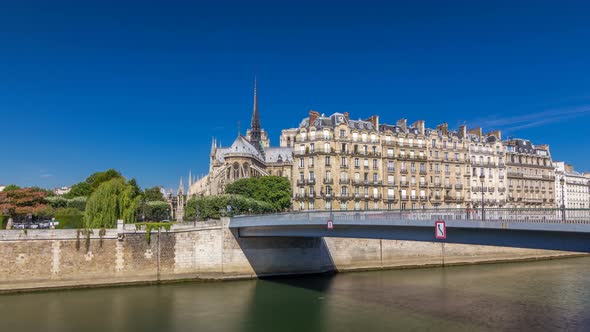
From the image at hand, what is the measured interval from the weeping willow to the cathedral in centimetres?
4253

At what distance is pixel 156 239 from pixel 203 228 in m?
3.89

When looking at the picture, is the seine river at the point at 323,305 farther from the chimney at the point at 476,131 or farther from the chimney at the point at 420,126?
the chimney at the point at 476,131

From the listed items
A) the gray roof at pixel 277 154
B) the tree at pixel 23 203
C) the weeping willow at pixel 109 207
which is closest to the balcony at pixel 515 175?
the gray roof at pixel 277 154

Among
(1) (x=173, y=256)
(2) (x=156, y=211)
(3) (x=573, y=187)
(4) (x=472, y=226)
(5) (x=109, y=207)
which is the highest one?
(3) (x=573, y=187)

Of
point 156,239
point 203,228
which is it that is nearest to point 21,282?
point 156,239

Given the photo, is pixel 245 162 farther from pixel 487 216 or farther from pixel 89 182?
pixel 487 216

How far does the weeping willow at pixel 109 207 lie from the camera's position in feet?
133

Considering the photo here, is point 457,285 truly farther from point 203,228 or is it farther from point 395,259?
point 203,228

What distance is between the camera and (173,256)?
3912 centimetres

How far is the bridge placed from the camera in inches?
778

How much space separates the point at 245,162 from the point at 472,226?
73.0 meters

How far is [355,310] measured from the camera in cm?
2883

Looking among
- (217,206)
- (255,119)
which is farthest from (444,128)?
(255,119)

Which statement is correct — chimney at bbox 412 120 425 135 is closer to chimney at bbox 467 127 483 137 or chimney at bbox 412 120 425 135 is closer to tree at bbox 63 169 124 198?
chimney at bbox 467 127 483 137
